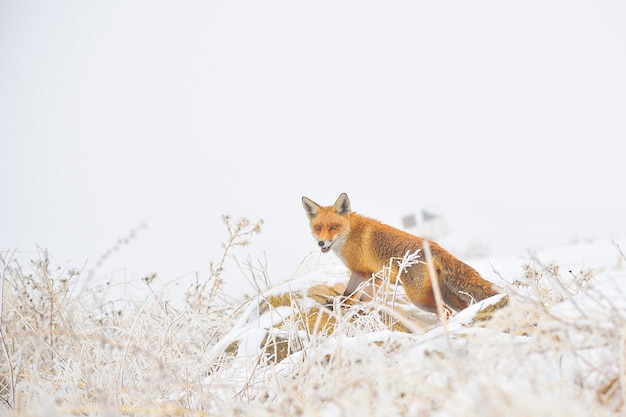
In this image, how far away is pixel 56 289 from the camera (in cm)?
424

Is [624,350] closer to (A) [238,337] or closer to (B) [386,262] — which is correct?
(A) [238,337]

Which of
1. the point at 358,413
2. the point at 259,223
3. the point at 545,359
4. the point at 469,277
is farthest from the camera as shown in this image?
the point at 259,223

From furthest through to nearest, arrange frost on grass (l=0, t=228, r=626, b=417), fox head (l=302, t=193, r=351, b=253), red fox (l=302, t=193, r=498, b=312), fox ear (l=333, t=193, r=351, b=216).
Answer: fox ear (l=333, t=193, r=351, b=216)
fox head (l=302, t=193, r=351, b=253)
red fox (l=302, t=193, r=498, b=312)
frost on grass (l=0, t=228, r=626, b=417)

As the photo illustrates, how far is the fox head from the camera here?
4.71m

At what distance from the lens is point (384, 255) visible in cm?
433

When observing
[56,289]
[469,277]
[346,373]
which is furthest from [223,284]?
[346,373]

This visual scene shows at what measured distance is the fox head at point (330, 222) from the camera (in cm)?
471

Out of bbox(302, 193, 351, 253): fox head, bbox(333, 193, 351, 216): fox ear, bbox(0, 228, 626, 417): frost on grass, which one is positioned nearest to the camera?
bbox(0, 228, 626, 417): frost on grass

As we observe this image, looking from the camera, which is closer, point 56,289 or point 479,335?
point 479,335

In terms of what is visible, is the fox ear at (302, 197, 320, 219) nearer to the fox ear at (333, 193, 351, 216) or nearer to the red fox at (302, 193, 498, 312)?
the red fox at (302, 193, 498, 312)

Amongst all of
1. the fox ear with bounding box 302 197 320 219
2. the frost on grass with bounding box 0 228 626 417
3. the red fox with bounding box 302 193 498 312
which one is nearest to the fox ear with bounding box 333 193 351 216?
the red fox with bounding box 302 193 498 312

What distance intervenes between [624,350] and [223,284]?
4207 millimetres

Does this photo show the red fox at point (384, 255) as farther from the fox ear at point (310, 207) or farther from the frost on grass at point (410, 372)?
the frost on grass at point (410, 372)

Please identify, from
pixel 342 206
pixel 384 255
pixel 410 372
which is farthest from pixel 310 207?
pixel 410 372
